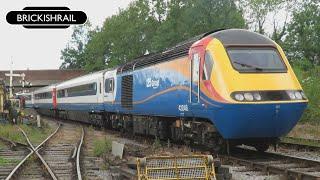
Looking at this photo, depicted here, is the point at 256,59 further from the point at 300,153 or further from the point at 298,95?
the point at 300,153

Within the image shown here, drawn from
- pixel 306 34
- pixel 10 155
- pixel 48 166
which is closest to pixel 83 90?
pixel 10 155

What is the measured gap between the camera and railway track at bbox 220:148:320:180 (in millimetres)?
10047

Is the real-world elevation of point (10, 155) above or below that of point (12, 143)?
below

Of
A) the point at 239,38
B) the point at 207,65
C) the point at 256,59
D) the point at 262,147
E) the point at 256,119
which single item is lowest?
the point at 262,147

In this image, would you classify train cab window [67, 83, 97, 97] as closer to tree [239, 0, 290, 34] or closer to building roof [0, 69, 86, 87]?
tree [239, 0, 290, 34]

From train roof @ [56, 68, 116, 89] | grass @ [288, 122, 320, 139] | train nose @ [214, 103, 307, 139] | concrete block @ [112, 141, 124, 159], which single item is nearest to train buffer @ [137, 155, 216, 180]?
train nose @ [214, 103, 307, 139]

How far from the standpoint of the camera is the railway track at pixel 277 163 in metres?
10.0

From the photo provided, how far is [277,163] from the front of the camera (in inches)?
472

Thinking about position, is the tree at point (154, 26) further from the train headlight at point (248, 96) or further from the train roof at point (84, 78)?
the train headlight at point (248, 96)

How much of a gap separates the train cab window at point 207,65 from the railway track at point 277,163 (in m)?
1.97

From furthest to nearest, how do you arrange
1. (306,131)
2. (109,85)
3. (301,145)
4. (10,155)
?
(109,85) → (306,131) → (301,145) → (10,155)

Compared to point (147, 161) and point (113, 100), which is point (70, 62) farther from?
point (147, 161)

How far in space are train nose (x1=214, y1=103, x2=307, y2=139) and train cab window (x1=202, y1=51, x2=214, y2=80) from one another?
1016 millimetres

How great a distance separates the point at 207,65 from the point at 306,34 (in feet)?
160
